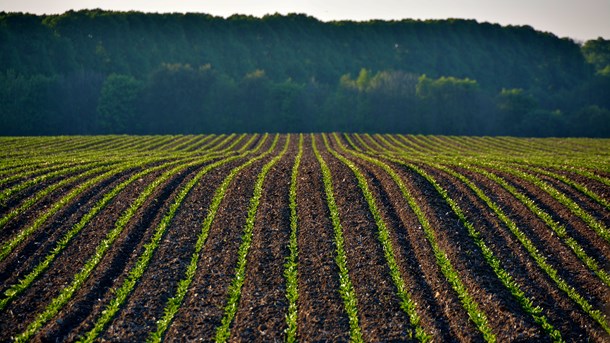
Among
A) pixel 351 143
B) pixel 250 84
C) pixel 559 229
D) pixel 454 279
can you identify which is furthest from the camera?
pixel 250 84

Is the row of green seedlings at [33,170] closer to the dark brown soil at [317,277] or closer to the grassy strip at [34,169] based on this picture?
the grassy strip at [34,169]

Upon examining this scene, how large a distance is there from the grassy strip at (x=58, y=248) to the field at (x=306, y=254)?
0.07m

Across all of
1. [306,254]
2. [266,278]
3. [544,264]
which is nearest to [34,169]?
[306,254]

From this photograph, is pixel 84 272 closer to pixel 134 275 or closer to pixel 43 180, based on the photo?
pixel 134 275

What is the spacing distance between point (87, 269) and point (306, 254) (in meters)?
6.89

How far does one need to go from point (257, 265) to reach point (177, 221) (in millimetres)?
5348

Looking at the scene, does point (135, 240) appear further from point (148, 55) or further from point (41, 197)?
point (148, 55)

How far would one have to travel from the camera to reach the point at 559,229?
20.1 meters

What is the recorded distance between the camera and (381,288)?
613 inches

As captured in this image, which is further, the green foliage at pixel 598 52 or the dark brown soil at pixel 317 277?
the green foliage at pixel 598 52

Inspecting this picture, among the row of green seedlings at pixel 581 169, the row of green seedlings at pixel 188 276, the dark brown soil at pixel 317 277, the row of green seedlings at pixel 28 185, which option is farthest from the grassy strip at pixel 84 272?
the row of green seedlings at pixel 581 169

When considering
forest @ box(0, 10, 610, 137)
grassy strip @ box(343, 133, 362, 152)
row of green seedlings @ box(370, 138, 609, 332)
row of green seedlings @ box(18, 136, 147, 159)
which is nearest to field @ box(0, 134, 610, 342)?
row of green seedlings @ box(370, 138, 609, 332)

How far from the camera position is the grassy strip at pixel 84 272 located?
44.2 ft

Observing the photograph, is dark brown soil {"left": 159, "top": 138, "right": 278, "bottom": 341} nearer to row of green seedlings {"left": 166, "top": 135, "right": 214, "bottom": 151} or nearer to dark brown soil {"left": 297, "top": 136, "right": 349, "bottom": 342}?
dark brown soil {"left": 297, "top": 136, "right": 349, "bottom": 342}
